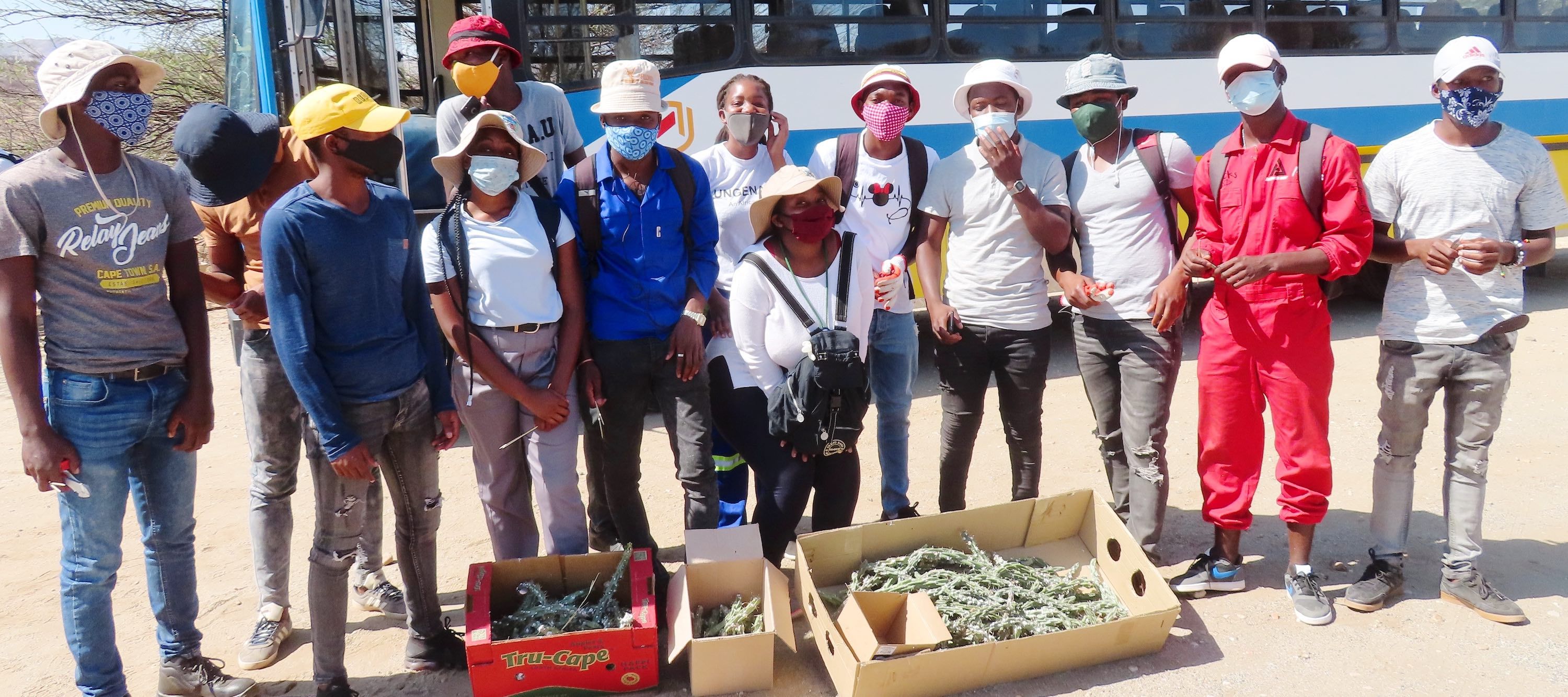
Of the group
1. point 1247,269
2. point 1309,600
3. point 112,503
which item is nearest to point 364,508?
point 112,503

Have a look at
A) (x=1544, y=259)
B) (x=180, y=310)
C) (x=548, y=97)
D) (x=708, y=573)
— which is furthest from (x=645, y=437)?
(x=1544, y=259)

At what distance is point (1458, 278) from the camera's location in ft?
10.8

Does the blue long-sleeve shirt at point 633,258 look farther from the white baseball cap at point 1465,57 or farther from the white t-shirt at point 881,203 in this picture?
the white baseball cap at point 1465,57

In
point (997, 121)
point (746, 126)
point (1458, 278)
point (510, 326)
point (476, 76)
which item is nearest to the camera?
point (510, 326)

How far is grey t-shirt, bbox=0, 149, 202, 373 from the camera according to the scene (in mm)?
2562

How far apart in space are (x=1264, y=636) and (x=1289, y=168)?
1545 mm

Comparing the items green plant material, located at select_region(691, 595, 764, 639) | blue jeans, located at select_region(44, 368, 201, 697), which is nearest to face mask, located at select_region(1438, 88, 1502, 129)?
green plant material, located at select_region(691, 595, 764, 639)

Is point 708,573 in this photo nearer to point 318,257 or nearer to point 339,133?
point 318,257

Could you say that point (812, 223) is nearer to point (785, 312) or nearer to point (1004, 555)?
point (785, 312)

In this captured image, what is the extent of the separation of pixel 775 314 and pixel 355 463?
1.33 m

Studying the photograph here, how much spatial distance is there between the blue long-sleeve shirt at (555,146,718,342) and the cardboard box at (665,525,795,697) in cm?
74

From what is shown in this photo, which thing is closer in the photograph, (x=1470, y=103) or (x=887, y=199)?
(x=1470, y=103)

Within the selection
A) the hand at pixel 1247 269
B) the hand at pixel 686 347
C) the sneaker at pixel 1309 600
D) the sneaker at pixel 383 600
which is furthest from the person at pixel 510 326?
the sneaker at pixel 1309 600

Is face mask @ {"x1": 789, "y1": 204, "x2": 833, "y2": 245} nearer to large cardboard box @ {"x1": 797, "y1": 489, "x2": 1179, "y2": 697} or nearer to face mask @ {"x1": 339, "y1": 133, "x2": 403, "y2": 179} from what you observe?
large cardboard box @ {"x1": 797, "y1": 489, "x2": 1179, "y2": 697}
